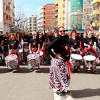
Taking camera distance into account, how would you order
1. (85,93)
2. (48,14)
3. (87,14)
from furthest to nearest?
(48,14) → (87,14) → (85,93)

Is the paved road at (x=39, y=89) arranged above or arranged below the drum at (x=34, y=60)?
below

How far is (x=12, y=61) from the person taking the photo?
9.43m

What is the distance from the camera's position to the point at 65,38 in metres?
5.88

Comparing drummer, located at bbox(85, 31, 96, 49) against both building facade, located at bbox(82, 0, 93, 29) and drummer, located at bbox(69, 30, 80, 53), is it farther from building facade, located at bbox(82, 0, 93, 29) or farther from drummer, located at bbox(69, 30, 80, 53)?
building facade, located at bbox(82, 0, 93, 29)

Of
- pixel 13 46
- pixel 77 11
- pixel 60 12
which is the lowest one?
pixel 13 46

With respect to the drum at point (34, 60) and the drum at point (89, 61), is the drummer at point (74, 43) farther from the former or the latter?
the drum at point (34, 60)

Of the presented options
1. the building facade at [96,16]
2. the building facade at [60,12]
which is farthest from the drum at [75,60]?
the building facade at [60,12]

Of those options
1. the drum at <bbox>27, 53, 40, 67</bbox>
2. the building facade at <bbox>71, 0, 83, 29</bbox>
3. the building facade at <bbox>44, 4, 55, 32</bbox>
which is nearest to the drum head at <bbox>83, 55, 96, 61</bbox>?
the drum at <bbox>27, 53, 40, 67</bbox>

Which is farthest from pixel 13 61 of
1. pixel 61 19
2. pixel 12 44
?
pixel 61 19

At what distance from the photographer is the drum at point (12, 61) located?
370 inches

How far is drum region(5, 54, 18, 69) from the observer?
30.9 ft

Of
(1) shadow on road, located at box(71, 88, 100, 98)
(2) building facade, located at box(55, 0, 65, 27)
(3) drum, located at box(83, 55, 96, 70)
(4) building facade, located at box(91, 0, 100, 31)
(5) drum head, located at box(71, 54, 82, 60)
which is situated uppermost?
(2) building facade, located at box(55, 0, 65, 27)

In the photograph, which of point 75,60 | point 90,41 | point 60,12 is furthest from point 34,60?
point 60,12

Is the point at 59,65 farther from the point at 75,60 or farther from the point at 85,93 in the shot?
the point at 75,60
